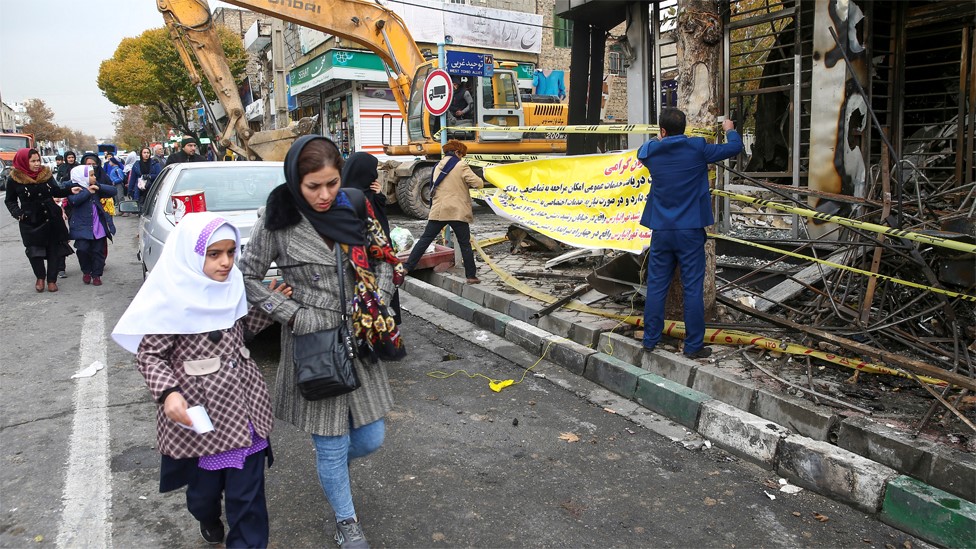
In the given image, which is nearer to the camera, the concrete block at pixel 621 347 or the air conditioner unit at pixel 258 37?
the concrete block at pixel 621 347

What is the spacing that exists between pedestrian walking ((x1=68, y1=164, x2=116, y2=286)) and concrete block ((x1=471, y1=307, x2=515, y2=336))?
5615 millimetres

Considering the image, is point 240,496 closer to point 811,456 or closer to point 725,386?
point 811,456

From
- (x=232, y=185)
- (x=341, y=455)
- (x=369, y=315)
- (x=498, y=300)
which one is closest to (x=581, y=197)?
(x=498, y=300)

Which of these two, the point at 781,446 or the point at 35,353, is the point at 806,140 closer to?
the point at 781,446

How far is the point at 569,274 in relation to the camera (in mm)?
7742

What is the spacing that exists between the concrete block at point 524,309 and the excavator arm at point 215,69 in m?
6.59

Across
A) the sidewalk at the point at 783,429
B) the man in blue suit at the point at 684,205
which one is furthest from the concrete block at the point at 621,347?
the man in blue suit at the point at 684,205

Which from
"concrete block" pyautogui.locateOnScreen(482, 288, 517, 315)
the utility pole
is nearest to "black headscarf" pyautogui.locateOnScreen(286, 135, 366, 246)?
"concrete block" pyautogui.locateOnScreen(482, 288, 517, 315)

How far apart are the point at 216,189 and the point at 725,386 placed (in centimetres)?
523

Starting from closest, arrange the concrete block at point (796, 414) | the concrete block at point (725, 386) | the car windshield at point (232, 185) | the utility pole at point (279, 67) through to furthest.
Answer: the concrete block at point (796, 414)
the concrete block at point (725, 386)
the car windshield at point (232, 185)
the utility pole at point (279, 67)

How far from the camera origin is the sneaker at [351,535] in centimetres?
288

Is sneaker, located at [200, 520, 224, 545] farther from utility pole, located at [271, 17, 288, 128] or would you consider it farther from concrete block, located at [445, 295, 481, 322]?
utility pole, located at [271, 17, 288, 128]

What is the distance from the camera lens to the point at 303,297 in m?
2.76

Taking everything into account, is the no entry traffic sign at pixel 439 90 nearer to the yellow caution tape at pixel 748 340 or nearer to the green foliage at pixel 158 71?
the yellow caution tape at pixel 748 340
